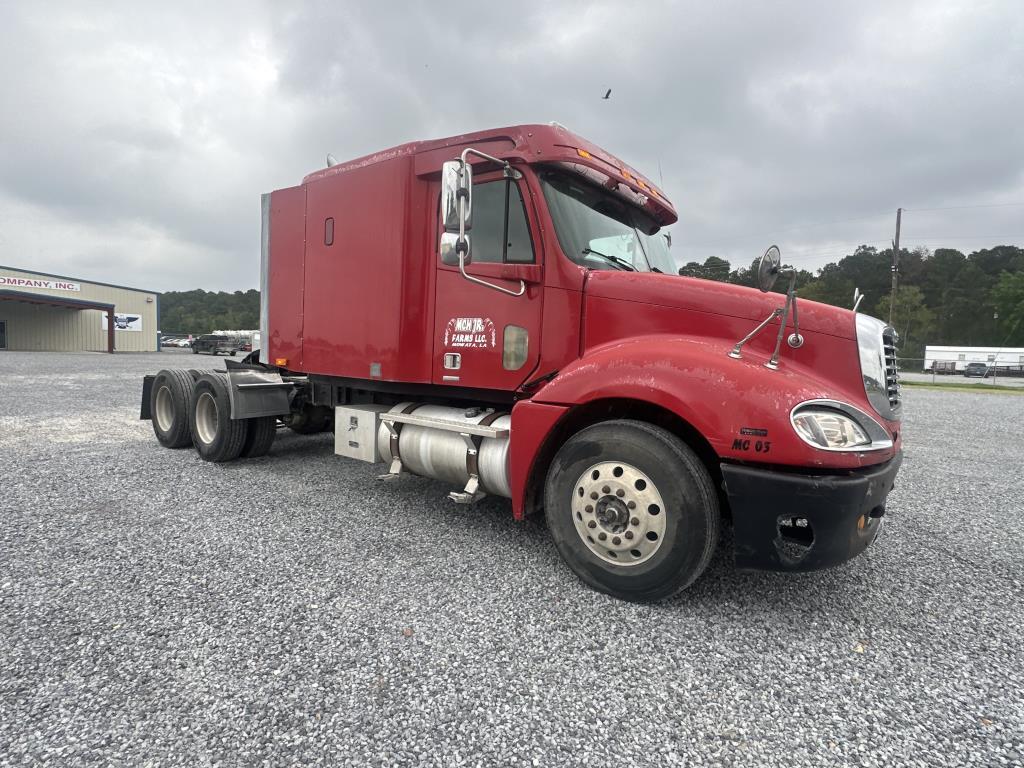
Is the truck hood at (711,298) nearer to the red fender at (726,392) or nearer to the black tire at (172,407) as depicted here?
the red fender at (726,392)

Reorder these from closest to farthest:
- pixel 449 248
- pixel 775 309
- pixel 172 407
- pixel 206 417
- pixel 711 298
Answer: pixel 775 309, pixel 711 298, pixel 449 248, pixel 206 417, pixel 172 407

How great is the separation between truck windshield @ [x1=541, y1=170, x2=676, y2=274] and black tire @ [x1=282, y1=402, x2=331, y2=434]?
408 centimetres

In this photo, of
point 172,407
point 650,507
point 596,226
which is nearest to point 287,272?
point 172,407

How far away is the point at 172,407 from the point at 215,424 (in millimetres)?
1101

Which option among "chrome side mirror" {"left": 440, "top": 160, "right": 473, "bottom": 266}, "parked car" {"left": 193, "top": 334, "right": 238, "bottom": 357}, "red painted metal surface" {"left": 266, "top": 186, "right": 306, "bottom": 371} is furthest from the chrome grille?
"parked car" {"left": 193, "top": 334, "right": 238, "bottom": 357}

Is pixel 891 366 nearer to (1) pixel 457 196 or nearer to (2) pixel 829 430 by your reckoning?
(2) pixel 829 430

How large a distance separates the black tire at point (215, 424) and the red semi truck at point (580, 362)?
102 cm

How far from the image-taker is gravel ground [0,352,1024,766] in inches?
70.8

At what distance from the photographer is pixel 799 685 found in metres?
2.14

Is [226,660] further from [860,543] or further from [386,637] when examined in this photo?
[860,543]

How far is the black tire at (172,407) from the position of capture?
5930mm

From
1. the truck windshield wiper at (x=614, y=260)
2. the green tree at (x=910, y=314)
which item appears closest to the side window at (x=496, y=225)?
the truck windshield wiper at (x=614, y=260)

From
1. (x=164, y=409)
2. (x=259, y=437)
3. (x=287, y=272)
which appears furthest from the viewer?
(x=164, y=409)

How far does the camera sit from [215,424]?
18.4ft
